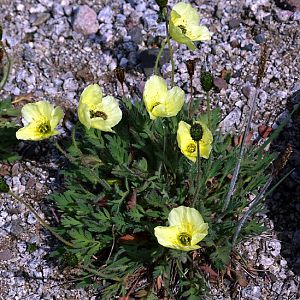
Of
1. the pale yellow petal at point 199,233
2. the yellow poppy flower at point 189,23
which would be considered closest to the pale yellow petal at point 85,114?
the pale yellow petal at point 199,233

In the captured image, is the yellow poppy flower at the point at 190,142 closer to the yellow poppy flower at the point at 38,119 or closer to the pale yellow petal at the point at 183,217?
the pale yellow petal at the point at 183,217

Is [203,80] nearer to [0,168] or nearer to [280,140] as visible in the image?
[280,140]

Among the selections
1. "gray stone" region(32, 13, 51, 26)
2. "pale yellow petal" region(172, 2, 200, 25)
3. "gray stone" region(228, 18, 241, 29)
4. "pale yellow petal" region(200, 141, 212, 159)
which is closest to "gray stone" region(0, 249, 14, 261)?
"pale yellow petal" region(200, 141, 212, 159)

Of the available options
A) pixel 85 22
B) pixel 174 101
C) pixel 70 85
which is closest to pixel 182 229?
pixel 174 101

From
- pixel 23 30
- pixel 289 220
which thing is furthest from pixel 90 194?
pixel 23 30

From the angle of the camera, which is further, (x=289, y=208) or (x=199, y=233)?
(x=289, y=208)

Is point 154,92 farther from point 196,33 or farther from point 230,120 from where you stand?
point 230,120
